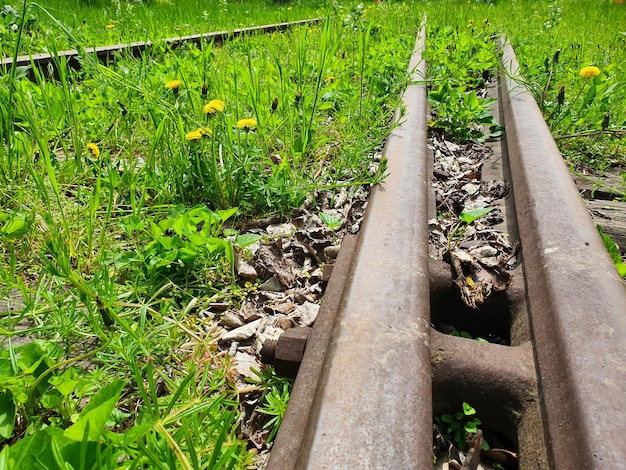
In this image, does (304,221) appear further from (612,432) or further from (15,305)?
(612,432)

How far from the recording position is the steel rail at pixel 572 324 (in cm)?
83

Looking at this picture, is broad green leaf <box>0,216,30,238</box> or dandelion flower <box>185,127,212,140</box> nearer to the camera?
broad green leaf <box>0,216,30,238</box>

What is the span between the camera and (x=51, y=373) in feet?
3.89

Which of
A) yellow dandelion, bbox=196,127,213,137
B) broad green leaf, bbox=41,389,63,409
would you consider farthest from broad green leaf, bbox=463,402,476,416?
yellow dandelion, bbox=196,127,213,137

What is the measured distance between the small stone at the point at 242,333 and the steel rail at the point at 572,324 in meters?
0.78

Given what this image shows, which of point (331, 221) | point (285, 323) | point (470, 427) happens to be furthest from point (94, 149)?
point (470, 427)

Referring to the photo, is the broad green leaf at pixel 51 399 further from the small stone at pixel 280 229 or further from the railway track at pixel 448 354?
the small stone at pixel 280 229

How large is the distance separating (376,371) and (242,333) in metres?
0.64

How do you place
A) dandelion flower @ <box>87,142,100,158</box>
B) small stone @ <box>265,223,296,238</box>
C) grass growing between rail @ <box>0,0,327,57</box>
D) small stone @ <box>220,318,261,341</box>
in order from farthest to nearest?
grass growing between rail @ <box>0,0,327,57</box>
dandelion flower @ <box>87,142,100,158</box>
small stone @ <box>265,223,296,238</box>
small stone @ <box>220,318,261,341</box>

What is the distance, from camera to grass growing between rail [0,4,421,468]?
1.02 metres

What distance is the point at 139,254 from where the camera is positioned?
1.61 metres

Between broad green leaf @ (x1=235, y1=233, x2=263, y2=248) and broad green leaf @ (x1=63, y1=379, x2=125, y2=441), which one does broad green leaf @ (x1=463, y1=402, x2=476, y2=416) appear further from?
broad green leaf @ (x1=235, y1=233, x2=263, y2=248)

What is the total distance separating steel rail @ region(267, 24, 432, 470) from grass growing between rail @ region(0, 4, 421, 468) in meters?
0.19

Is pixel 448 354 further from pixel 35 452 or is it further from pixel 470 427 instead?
pixel 35 452
